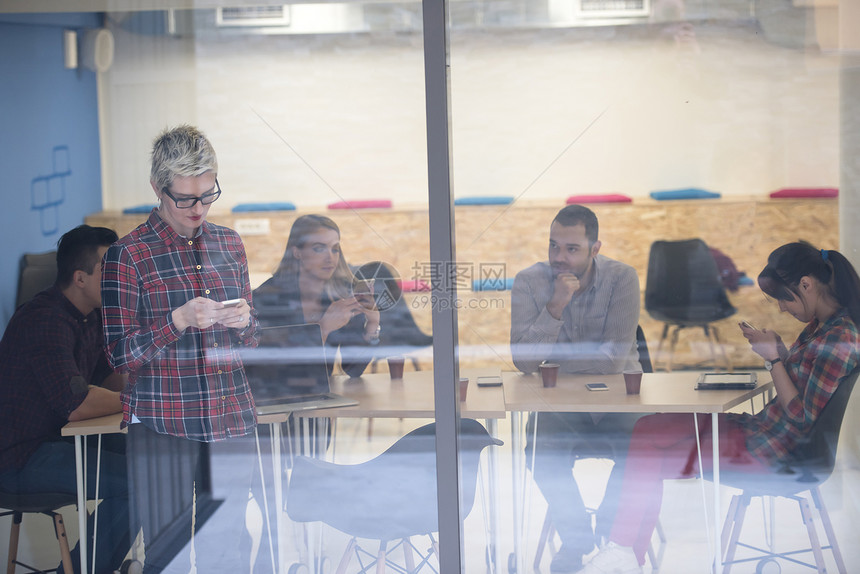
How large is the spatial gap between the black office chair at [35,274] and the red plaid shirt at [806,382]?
2.10m

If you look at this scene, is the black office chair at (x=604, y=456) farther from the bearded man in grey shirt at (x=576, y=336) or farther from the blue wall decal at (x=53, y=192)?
the blue wall decal at (x=53, y=192)

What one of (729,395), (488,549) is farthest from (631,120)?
(488,549)

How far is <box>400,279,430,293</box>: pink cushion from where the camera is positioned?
8.02 ft

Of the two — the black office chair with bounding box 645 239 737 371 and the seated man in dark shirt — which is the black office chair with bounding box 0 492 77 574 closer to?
the seated man in dark shirt

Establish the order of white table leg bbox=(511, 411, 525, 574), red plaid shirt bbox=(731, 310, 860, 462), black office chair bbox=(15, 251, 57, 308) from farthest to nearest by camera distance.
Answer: black office chair bbox=(15, 251, 57, 308)
white table leg bbox=(511, 411, 525, 574)
red plaid shirt bbox=(731, 310, 860, 462)

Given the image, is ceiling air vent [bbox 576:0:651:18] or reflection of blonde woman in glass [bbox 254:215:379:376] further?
reflection of blonde woman in glass [bbox 254:215:379:376]

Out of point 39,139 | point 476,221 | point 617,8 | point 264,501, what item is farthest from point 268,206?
point 617,8

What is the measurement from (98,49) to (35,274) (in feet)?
2.35

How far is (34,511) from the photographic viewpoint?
261 cm

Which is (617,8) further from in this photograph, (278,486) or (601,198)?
(278,486)

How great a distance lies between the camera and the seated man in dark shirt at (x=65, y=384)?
2500 millimetres

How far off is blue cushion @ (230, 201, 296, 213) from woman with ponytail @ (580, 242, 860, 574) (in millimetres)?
1212

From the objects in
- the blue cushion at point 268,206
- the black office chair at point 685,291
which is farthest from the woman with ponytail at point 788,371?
the blue cushion at point 268,206

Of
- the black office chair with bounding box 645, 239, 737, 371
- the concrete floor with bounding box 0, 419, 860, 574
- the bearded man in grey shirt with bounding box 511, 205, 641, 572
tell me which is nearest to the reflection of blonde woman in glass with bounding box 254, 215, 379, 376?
the concrete floor with bounding box 0, 419, 860, 574
